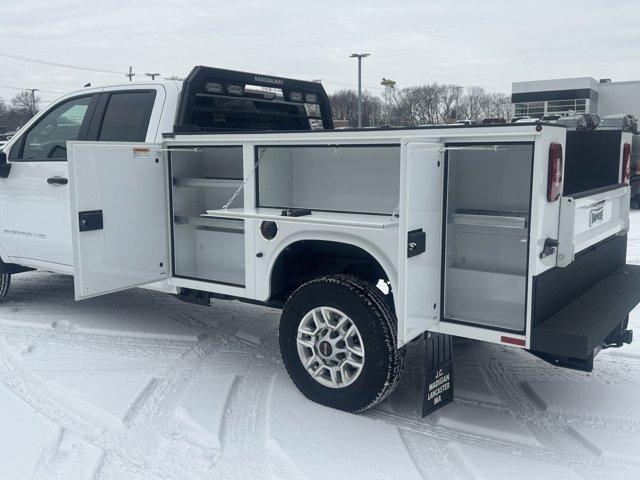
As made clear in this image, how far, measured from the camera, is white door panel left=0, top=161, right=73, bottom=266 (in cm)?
579

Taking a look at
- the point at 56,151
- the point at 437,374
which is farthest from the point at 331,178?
the point at 56,151

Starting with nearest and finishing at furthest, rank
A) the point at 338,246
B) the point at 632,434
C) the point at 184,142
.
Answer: the point at 632,434
the point at 338,246
the point at 184,142

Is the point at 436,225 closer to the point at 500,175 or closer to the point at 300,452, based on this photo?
the point at 500,175

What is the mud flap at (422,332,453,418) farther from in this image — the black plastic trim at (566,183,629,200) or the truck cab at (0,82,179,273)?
the truck cab at (0,82,179,273)

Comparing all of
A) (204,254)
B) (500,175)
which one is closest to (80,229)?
(204,254)

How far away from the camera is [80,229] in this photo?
462 cm

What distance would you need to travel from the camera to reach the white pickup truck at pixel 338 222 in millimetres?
3734

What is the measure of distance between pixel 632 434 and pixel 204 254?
347 cm

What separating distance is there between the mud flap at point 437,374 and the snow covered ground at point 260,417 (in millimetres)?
157

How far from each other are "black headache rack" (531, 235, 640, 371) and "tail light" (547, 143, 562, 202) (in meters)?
0.45

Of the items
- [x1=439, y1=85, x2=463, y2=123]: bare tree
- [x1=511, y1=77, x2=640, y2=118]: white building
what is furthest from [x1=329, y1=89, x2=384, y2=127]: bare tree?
[x1=511, y1=77, x2=640, y2=118]: white building

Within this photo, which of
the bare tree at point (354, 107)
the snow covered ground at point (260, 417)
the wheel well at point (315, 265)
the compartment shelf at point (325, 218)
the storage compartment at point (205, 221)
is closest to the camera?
the snow covered ground at point (260, 417)

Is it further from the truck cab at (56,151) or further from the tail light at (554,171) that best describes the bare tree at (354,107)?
the tail light at (554,171)

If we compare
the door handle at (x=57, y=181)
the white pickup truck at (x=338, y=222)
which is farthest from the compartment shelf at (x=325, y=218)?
the door handle at (x=57, y=181)
